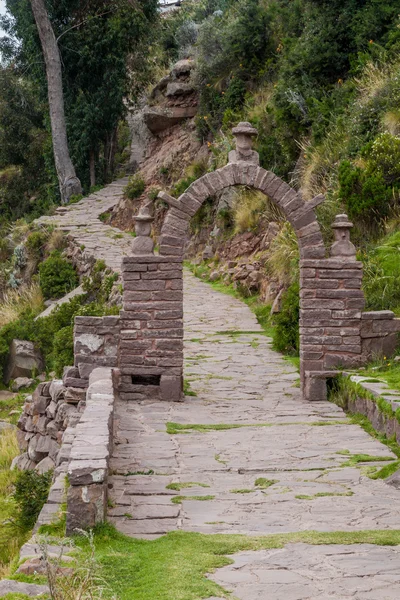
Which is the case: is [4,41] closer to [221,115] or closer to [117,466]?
[221,115]

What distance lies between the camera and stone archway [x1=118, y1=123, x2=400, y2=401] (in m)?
12.3

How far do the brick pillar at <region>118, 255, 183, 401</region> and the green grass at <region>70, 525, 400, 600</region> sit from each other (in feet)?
19.2

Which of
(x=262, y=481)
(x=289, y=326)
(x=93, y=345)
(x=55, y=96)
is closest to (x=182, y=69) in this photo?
(x=55, y=96)

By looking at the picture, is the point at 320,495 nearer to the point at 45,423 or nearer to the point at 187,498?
the point at 187,498

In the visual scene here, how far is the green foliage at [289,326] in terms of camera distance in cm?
1495

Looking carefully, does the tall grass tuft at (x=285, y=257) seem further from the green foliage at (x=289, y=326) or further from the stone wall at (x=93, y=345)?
the stone wall at (x=93, y=345)

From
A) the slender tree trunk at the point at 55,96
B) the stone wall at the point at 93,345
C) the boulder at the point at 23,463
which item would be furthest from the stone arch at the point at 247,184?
the slender tree trunk at the point at 55,96

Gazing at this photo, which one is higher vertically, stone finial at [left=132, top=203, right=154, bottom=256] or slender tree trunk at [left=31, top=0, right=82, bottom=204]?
slender tree trunk at [left=31, top=0, right=82, bottom=204]

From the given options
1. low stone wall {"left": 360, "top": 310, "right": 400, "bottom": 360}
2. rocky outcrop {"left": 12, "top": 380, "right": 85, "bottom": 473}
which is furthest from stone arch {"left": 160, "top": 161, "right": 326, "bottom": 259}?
rocky outcrop {"left": 12, "top": 380, "right": 85, "bottom": 473}

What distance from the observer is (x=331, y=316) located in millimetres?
12469

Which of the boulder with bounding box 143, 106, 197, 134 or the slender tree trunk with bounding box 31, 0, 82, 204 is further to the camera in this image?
the boulder with bounding box 143, 106, 197, 134

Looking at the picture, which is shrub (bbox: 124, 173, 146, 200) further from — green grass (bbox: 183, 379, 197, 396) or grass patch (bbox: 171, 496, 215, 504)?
grass patch (bbox: 171, 496, 215, 504)

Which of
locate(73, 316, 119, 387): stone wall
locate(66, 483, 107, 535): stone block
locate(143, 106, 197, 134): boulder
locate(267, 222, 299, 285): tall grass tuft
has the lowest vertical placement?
locate(66, 483, 107, 535): stone block

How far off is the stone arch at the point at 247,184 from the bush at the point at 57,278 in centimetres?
986
